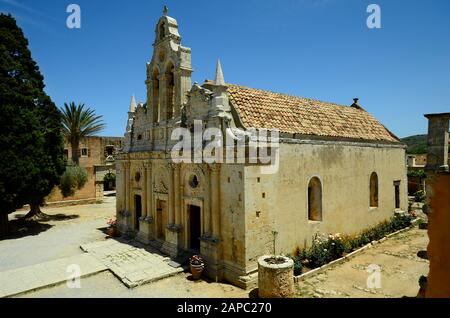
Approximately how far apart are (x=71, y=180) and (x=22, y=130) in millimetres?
9096

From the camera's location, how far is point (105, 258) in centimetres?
1405

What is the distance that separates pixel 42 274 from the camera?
40.3 ft

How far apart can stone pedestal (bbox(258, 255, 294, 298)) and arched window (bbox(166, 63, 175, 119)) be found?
8.76 m

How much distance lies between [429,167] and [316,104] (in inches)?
448

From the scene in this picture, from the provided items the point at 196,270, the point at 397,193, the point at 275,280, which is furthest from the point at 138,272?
the point at 397,193

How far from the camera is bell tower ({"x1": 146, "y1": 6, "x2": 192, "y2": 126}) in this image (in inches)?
546

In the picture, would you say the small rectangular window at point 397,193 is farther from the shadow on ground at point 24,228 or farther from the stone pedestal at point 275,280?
the shadow on ground at point 24,228

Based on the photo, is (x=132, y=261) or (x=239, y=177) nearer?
(x=239, y=177)

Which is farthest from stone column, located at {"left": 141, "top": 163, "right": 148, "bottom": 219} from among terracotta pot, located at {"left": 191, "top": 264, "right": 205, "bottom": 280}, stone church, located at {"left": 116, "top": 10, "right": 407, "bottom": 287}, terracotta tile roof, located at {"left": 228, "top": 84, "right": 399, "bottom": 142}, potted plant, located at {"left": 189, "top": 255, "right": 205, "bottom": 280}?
terracotta tile roof, located at {"left": 228, "top": 84, "right": 399, "bottom": 142}

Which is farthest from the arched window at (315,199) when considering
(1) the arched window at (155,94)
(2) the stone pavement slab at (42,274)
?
(2) the stone pavement slab at (42,274)

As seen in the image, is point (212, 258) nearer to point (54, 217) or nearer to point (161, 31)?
point (161, 31)

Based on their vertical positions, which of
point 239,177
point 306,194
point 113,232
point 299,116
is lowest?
point 113,232
